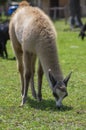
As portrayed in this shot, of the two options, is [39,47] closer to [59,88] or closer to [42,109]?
[59,88]

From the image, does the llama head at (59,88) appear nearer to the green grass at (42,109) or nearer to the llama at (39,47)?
the llama at (39,47)

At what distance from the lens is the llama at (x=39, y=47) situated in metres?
8.03

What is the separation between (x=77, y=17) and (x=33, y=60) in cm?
2280

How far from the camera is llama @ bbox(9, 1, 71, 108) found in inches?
316

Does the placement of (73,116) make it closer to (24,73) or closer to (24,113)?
(24,113)

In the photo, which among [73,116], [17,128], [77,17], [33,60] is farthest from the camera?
[77,17]

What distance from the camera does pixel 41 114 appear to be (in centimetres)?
780

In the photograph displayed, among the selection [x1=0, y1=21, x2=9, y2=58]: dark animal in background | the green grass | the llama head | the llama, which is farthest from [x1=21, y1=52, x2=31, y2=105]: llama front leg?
[x1=0, y1=21, x2=9, y2=58]: dark animal in background

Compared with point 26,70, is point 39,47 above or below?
above

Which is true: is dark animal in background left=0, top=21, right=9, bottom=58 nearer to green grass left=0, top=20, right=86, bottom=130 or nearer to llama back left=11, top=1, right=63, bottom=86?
green grass left=0, top=20, right=86, bottom=130

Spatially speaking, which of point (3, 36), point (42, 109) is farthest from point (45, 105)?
point (3, 36)

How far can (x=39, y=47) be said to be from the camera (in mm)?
8273

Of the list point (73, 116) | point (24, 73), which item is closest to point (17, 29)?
point (24, 73)

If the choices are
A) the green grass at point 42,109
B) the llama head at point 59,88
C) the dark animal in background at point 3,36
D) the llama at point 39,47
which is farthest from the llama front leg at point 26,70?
the dark animal in background at point 3,36
